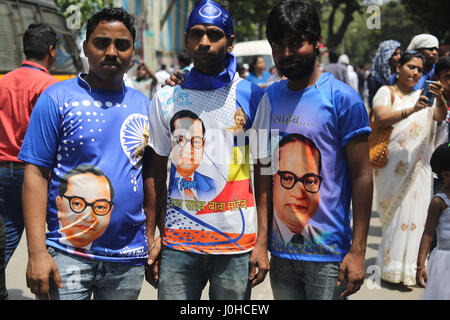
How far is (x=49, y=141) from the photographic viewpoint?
8.56ft

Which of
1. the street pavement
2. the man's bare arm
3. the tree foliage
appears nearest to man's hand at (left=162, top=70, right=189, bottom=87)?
the man's bare arm

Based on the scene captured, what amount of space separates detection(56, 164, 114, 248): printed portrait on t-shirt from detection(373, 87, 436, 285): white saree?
3131 mm

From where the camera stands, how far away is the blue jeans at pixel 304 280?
2676 millimetres

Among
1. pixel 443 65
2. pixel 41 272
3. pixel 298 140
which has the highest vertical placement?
pixel 443 65

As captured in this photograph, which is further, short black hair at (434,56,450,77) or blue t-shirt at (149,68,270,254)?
short black hair at (434,56,450,77)

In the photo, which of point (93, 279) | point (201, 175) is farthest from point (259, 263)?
point (93, 279)

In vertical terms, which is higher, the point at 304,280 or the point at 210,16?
the point at 210,16

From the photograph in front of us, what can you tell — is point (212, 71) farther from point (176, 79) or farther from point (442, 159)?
point (442, 159)

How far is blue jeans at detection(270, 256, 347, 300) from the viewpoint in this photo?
8.78ft

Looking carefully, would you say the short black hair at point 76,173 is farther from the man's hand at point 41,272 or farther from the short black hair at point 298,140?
the short black hair at point 298,140

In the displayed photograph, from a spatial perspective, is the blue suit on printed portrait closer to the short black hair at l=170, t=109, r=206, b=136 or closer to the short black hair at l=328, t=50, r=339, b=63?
the short black hair at l=170, t=109, r=206, b=136

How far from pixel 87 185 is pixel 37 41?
2158mm

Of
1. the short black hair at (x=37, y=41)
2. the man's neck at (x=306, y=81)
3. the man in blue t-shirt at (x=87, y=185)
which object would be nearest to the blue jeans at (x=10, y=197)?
the short black hair at (x=37, y=41)

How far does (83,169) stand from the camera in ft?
8.63
